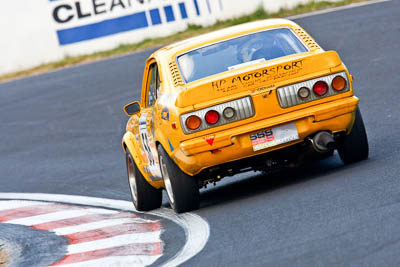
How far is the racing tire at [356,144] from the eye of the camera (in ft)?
26.6

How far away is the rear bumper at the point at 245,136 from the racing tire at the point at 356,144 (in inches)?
12.4

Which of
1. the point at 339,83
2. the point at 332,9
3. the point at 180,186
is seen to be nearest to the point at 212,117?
the point at 180,186

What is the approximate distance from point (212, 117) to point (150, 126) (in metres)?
1.13

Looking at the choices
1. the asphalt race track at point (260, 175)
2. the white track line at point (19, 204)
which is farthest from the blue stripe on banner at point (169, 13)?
the white track line at point (19, 204)

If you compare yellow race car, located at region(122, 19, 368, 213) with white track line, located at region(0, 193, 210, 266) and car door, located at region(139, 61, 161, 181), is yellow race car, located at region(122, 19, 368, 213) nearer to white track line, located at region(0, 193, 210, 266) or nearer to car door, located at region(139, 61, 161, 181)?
car door, located at region(139, 61, 161, 181)

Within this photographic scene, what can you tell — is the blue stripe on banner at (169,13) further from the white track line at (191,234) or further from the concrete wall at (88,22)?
the white track line at (191,234)

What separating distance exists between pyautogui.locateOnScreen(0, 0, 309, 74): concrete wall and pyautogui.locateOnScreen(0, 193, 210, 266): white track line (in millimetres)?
13358

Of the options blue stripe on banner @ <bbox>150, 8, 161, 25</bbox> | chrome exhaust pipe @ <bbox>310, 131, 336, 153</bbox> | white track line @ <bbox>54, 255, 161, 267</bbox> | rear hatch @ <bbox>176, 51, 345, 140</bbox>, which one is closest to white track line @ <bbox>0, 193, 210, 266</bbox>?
white track line @ <bbox>54, 255, 161, 267</bbox>

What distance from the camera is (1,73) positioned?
24625mm

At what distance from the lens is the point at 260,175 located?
986cm

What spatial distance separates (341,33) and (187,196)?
11.7m

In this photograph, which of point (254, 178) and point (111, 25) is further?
point (111, 25)

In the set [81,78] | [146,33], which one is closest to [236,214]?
[81,78]

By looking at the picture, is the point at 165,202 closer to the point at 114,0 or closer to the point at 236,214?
the point at 236,214
